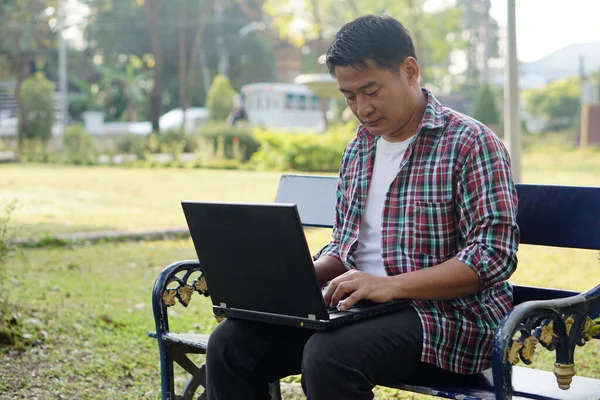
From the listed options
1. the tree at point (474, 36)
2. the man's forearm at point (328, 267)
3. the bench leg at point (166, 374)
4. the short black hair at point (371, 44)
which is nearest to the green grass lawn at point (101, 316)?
the bench leg at point (166, 374)

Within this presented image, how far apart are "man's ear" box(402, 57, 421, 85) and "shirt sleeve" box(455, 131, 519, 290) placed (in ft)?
0.99

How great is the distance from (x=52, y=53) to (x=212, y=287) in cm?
5729

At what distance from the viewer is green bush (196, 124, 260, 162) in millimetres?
24484

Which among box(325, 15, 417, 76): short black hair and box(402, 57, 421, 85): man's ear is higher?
box(325, 15, 417, 76): short black hair

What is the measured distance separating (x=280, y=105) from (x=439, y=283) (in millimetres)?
52381

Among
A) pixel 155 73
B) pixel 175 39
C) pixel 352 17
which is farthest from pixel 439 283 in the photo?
pixel 175 39

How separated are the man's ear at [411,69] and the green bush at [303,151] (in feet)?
59.8

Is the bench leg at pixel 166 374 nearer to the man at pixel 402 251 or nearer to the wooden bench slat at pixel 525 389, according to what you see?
the man at pixel 402 251

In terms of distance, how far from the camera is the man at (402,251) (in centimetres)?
262

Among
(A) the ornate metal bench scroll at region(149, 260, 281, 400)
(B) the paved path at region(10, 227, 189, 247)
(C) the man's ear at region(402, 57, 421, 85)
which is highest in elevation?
(C) the man's ear at region(402, 57, 421, 85)

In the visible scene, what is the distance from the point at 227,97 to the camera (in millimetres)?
35000

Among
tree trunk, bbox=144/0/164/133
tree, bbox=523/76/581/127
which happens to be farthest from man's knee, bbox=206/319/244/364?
tree, bbox=523/76/581/127

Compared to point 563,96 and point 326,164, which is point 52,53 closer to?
point 563,96

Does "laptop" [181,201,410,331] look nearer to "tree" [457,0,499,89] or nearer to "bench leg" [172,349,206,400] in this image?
"bench leg" [172,349,206,400]
